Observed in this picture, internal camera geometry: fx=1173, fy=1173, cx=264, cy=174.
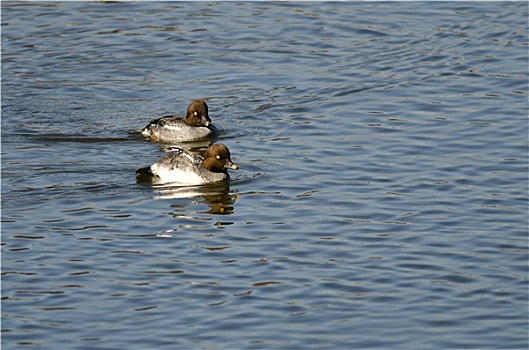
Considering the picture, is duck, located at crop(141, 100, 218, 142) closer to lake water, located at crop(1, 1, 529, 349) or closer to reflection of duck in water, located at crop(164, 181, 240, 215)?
lake water, located at crop(1, 1, 529, 349)

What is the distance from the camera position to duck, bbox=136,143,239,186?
17.9 m

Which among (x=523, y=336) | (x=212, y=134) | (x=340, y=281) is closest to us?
(x=523, y=336)

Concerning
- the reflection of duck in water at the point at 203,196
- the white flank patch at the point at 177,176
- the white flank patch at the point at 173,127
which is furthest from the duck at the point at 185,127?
the reflection of duck in water at the point at 203,196

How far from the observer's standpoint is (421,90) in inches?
883

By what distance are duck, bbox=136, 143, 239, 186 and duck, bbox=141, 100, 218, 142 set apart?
210 cm

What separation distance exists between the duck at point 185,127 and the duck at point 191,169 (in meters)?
2.10

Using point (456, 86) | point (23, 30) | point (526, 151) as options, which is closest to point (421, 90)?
point (456, 86)

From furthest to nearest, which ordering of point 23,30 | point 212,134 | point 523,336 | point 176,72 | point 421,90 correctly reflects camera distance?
point 23,30 < point 176,72 < point 421,90 < point 212,134 < point 523,336

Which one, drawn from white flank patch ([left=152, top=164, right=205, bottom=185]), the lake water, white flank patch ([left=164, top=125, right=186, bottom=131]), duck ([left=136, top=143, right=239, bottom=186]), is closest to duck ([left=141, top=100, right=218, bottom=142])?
white flank patch ([left=164, top=125, right=186, bottom=131])

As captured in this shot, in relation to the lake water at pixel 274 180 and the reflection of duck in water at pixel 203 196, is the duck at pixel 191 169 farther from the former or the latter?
the lake water at pixel 274 180

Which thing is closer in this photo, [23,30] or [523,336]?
[523,336]

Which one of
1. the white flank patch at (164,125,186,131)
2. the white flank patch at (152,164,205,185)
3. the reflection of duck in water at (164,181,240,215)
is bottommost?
the reflection of duck in water at (164,181,240,215)

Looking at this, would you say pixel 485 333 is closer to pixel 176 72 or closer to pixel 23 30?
pixel 176 72

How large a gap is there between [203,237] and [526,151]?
6085mm
